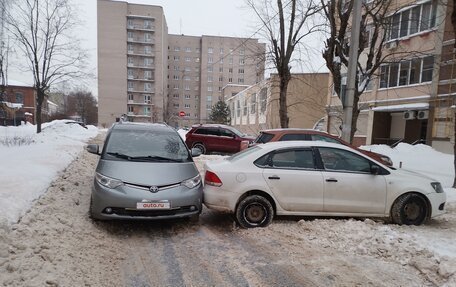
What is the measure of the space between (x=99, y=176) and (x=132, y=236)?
1063mm

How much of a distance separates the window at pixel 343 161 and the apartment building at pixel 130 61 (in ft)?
202

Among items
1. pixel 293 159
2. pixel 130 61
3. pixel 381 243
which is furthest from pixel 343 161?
pixel 130 61

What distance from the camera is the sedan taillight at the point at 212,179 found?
5.20 metres

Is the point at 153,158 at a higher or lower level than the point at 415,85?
lower

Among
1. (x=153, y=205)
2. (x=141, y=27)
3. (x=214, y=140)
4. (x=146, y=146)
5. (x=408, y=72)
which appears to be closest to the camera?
(x=153, y=205)

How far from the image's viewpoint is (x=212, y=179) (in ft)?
17.3

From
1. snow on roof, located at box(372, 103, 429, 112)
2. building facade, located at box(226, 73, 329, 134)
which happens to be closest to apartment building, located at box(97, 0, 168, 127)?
building facade, located at box(226, 73, 329, 134)

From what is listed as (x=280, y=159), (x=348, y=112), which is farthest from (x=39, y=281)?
(x=348, y=112)

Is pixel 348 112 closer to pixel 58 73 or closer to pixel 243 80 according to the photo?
pixel 58 73

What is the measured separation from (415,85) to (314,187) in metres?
18.0

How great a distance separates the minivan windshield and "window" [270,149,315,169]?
5.43ft

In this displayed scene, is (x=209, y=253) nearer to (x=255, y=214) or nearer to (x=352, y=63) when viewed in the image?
(x=255, y=214)

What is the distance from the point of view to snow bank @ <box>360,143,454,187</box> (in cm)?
1172

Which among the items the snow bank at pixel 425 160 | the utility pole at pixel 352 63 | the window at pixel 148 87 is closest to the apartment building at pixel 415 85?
the snow bank at pixel 425 160
